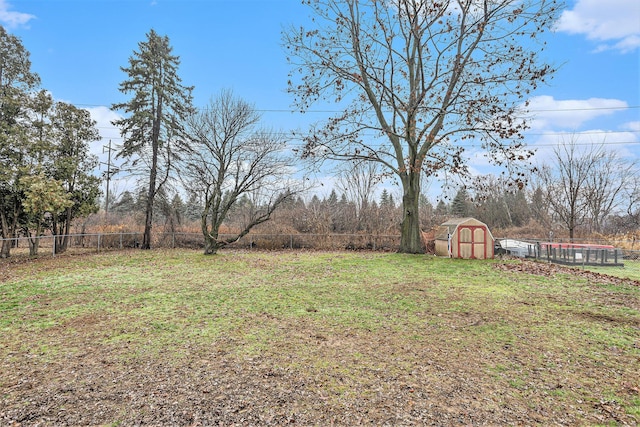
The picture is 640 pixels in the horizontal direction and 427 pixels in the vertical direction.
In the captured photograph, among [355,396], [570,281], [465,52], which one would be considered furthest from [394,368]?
[465,52]

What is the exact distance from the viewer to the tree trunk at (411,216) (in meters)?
13.2

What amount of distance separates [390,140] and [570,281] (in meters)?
8.05

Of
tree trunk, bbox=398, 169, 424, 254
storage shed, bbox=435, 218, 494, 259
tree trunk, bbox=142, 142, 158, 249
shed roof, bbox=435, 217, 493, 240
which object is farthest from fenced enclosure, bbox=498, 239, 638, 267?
tree trunk, bbox=142, 142, 158, 249

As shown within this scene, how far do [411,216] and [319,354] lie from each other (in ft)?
34.1

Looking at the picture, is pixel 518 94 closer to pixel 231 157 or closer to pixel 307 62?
pixel 307 62

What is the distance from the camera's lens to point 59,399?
2762 mm

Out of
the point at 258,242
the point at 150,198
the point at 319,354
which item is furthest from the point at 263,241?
the point at 319,354

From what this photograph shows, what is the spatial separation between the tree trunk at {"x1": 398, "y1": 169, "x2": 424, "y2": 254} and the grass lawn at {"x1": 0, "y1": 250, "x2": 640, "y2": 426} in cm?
582

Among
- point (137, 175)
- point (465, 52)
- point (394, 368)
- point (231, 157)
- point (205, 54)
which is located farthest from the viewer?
point (137, 175)

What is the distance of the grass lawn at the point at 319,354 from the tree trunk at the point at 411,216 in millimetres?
5817

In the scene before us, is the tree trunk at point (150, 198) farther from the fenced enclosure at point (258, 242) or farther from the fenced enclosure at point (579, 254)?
the fenced enclosure at point (579, 254)

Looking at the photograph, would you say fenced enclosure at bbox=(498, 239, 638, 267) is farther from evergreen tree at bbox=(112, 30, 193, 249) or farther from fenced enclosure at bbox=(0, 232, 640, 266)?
evergreen tree at bbox=(112, 30, 193, 249)

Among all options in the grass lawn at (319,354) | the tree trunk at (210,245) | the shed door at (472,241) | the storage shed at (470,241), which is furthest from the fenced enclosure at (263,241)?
the grass lawn at (319,354)

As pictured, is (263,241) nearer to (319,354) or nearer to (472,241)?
(472,241)
